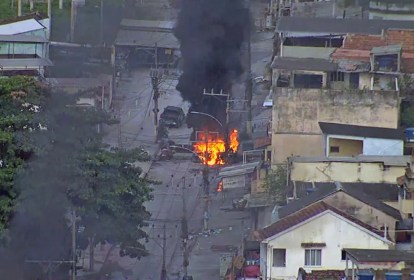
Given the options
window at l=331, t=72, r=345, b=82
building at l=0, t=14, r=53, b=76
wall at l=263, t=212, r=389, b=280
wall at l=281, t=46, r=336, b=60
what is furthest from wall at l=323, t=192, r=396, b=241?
building at l=0, t=14, r=53, b=76

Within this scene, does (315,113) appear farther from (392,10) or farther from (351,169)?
(392,10)

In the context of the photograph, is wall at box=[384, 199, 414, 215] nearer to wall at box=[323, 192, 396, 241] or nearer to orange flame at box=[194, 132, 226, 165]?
wall at box=[323, 192, 396, 241]

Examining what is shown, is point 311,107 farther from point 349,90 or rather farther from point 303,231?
point 303,231

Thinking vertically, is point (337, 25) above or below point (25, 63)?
above

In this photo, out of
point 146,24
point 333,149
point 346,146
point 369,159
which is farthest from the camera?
point 146,24

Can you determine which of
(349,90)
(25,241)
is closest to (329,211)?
(25,241)

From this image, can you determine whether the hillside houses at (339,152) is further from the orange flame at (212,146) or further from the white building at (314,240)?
the orange flame at (212,146)

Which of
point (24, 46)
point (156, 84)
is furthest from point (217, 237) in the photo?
point (24, 46)
